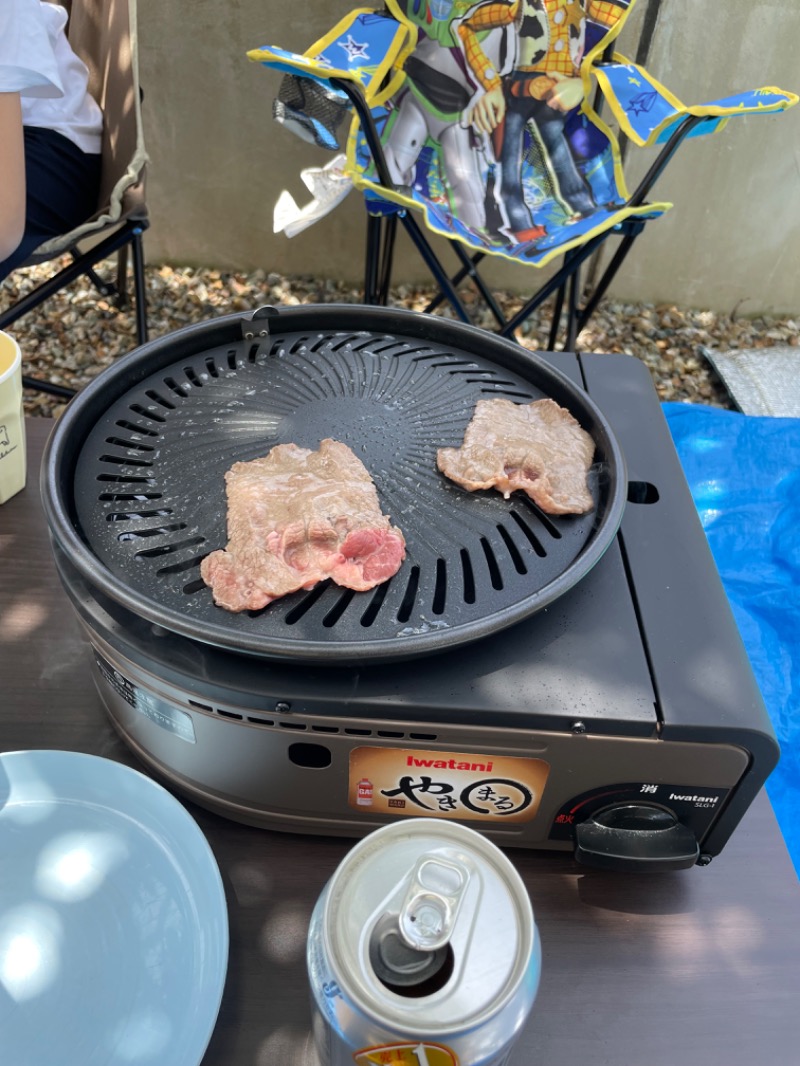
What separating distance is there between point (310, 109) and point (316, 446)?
1.57 m

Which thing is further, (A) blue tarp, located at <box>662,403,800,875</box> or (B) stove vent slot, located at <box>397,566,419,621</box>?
(A) blue tarp, located at <box>662,403,800,875</box>

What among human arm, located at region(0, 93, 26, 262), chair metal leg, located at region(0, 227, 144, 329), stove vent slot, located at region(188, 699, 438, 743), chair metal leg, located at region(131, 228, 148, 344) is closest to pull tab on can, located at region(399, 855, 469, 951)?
stove vent slot, located at region(188, 699, 438, 743)

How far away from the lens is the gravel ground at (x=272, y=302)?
2902 millimetres

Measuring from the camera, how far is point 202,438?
0.98 meters

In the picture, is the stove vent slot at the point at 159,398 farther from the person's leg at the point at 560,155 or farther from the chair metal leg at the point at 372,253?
the person's leg at the point at 560,155

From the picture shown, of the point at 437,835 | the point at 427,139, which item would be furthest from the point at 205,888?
the point at 427,139

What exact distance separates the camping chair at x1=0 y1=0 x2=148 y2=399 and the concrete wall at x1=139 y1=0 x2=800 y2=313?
579 millimetres

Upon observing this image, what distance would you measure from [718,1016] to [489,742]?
13.1 inches

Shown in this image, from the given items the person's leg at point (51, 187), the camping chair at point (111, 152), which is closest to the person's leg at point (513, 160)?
the camping chair at point (111, 152)

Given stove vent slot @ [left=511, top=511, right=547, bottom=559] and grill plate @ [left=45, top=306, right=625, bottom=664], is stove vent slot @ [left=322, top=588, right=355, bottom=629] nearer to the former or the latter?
grill plate @ [left=45, top=306, right=625, bottom=664]

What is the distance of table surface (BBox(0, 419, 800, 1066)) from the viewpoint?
0.73 metres

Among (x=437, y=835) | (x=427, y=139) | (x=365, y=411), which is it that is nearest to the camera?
(x=437, y=835)

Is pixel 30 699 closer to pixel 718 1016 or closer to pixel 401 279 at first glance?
pixel 718 1016

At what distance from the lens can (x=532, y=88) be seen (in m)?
2.43
